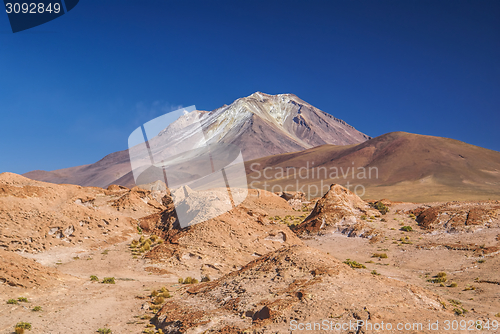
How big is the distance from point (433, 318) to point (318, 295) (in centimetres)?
256

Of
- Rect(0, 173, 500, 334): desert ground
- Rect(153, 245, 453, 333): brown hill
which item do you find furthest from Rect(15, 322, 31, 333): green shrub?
Rect(153, 245, 453, 333): brown hill

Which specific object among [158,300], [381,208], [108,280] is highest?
[381,208]

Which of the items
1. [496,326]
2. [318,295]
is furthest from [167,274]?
[496,326]

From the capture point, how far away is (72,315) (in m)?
10.1

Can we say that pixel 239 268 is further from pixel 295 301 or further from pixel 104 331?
pixel 295 301

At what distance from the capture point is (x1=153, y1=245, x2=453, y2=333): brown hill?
7656 millimetres

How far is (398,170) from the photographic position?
106 m

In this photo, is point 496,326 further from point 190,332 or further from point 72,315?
point 72,315

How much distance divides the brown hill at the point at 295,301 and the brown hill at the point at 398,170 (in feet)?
212

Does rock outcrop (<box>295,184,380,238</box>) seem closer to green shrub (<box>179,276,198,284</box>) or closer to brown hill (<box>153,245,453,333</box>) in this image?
green shrub (<box>179,276,198,284</box>)

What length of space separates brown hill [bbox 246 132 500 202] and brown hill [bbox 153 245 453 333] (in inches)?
2549

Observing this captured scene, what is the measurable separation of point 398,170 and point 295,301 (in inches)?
4242

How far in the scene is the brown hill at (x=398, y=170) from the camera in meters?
80.6

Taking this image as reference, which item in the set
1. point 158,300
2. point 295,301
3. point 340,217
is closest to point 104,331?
point 158,300
